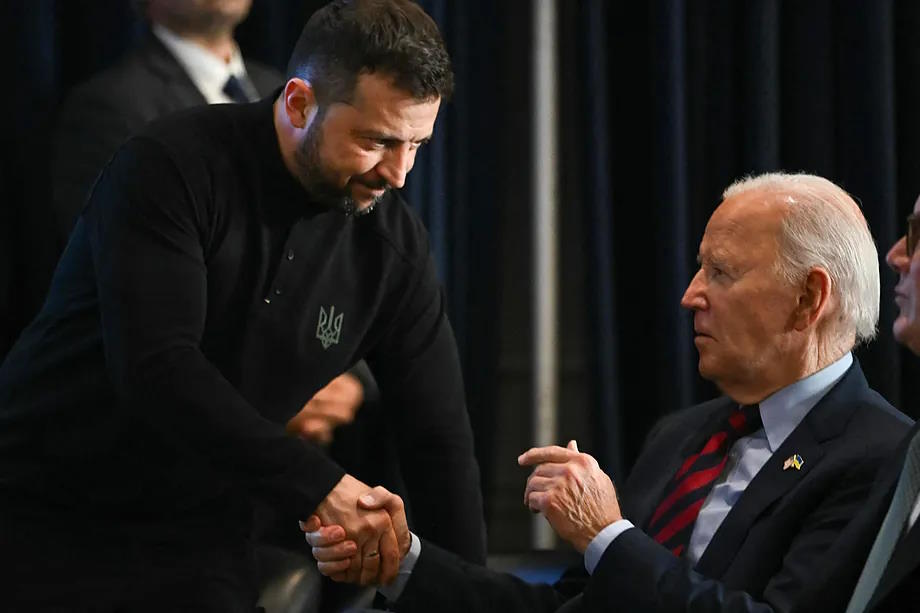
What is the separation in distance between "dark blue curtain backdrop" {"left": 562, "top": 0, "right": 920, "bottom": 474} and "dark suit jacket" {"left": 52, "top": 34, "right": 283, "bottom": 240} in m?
1.10

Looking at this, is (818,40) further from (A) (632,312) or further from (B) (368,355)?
(B) (368,355)

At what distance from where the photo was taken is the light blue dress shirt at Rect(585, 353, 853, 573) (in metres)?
1.96

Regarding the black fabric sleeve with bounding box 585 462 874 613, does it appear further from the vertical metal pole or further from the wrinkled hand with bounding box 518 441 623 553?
the vertical metal pole

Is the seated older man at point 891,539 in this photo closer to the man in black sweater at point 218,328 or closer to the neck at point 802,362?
the neck at point 802,362

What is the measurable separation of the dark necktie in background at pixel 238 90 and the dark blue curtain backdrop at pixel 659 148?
0.63 metres

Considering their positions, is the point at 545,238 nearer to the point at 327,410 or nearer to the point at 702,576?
the point at 327,410

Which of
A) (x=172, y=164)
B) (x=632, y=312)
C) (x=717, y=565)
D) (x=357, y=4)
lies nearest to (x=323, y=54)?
(x=357, y=4)

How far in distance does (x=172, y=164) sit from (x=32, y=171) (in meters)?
1.09

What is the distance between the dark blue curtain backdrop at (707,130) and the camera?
11.1 feet

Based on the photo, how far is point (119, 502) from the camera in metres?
2.16

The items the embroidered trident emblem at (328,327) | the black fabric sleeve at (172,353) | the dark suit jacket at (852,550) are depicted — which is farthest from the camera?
the embroidered trident emblem at (328,327)

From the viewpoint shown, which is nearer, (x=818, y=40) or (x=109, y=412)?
(x=109, y=412)

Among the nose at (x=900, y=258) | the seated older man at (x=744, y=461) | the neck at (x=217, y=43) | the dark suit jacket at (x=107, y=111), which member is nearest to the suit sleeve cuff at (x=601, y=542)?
the seated older man at (x=744, y=461)

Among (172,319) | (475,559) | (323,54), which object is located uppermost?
(323,54)
